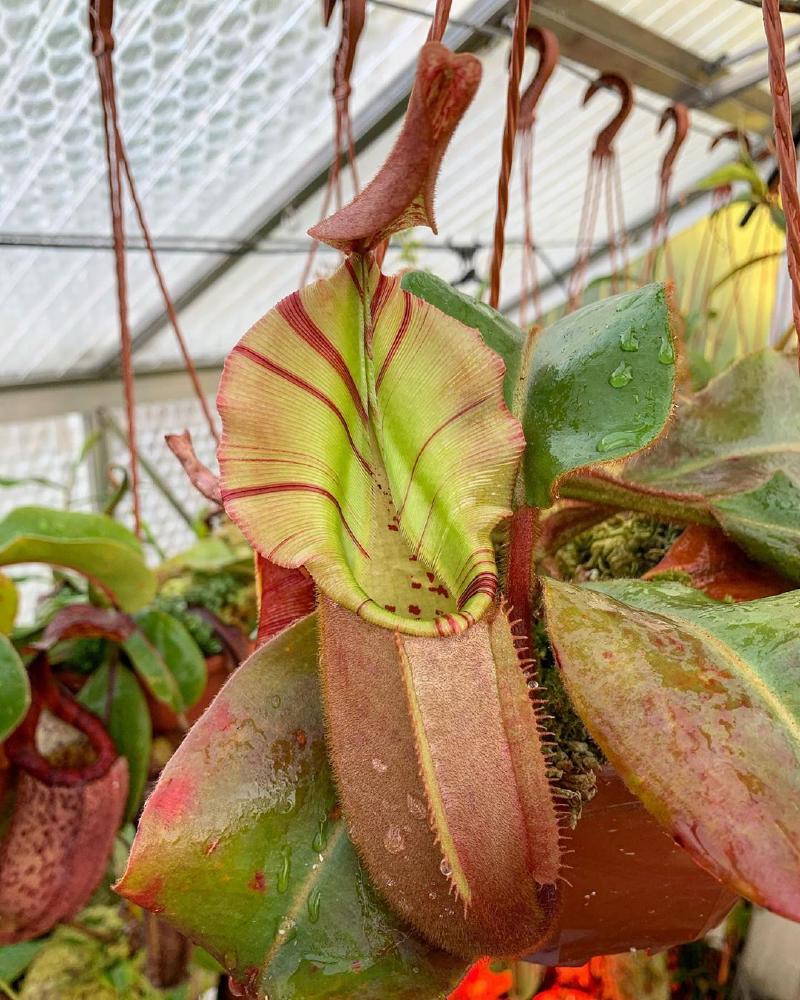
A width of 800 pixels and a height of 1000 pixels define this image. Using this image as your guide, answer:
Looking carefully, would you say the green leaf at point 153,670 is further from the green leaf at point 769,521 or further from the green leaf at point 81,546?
the green leaf at point 769,521

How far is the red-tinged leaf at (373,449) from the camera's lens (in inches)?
12.2

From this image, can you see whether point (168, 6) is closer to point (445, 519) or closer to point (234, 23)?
point (234, 23)

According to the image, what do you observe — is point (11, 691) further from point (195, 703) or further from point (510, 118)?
point (510, 118)

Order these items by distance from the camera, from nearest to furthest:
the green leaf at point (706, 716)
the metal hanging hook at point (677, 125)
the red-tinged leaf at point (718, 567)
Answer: the green leaf at point (706, 716) < the red-tinged leaf at point (718, 567) < the metal hanging hook at point (677, 125)

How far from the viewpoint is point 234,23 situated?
4.95 ft

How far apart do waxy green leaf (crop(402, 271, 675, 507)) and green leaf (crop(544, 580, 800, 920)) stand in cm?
6

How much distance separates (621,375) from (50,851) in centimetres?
64

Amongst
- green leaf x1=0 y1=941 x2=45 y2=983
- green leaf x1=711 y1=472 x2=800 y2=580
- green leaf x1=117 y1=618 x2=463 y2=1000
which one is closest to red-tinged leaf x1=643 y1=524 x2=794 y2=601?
green leaf x1=711 y1=472 x2=800 y2=580

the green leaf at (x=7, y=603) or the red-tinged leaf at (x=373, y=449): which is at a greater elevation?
the red-tinged leaf at (x=373, y=449)

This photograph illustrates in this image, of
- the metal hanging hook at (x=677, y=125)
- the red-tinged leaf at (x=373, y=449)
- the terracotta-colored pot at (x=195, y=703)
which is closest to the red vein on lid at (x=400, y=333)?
the red-tinged leaf at (x=373, y=449)

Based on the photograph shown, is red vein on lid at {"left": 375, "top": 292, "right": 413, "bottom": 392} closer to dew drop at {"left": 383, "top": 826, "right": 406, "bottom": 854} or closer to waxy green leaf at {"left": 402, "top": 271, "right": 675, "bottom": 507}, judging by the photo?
waxy green leaf at {"left": 402, "top": 271, "right": 675, "bottom": 507}

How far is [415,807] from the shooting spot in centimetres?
29

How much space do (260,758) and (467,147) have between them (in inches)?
93.9

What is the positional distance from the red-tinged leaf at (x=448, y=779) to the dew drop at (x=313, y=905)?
0.10 feet
